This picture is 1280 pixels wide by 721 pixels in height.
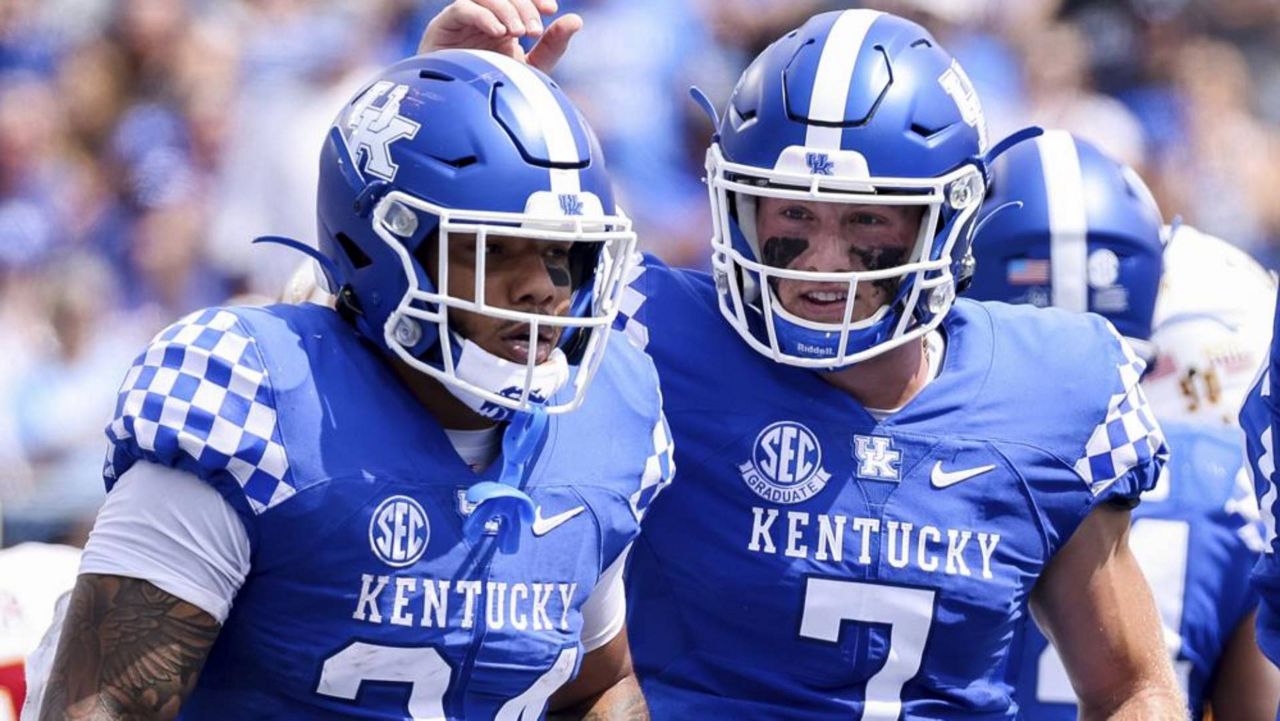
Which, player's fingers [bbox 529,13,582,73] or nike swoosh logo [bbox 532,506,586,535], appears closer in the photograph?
nike swoosh logo [bbox 532,506,586,535]

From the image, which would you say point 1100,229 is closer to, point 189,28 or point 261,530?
point 261,530

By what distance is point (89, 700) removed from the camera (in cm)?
235

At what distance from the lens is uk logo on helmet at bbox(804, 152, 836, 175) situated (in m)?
2.96

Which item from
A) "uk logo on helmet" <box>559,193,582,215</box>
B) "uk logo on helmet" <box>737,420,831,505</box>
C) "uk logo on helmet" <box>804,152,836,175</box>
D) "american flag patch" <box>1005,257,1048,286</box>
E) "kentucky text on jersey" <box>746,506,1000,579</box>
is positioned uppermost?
"uk logo on helmet" <box>804,152,836,175</box>

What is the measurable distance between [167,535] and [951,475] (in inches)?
49.2

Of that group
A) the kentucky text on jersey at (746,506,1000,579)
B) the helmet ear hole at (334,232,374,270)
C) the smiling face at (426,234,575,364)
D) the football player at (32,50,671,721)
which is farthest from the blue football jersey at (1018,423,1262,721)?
the helmet ear hole at (334,232,374,270)

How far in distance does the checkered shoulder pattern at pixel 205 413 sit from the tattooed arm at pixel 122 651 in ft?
0.50

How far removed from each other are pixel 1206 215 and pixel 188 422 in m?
5.85

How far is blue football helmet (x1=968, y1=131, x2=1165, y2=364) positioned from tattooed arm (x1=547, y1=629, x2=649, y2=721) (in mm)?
1362

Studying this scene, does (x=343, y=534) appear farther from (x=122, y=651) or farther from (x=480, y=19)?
(x=480, y=19)

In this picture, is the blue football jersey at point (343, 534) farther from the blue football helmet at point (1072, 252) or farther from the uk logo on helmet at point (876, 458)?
the blue football helmet at point (1072, 252)

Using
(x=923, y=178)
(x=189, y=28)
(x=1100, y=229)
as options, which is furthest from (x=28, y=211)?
(x=923, y=178)

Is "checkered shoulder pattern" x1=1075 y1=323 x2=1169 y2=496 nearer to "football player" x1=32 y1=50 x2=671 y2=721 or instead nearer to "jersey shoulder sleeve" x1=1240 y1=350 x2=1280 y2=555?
"jersey shoulder sleeve" x1=1240 y1=350 x2=1280 y2=555

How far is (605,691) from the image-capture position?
9.64ft
